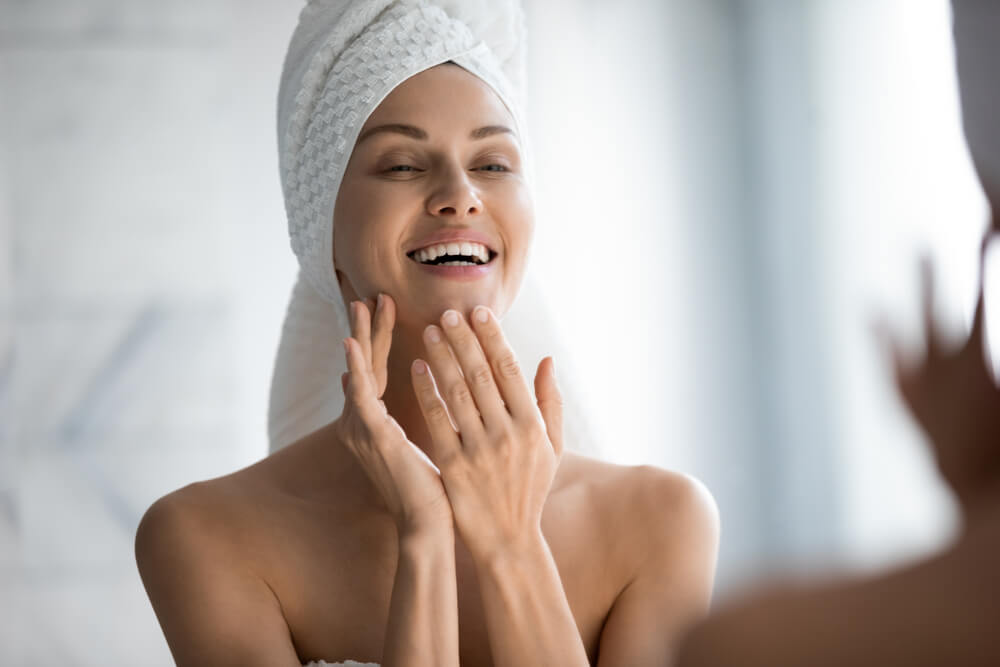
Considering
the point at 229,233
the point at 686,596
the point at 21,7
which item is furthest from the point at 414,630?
the point at 21,7

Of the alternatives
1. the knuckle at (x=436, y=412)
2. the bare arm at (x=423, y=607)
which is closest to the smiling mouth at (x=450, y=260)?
the knuckle at (x=436, y=412)

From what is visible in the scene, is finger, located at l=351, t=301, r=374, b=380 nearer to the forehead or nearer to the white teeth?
the white teeth

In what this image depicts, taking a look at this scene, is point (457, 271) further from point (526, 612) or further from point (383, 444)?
point (526, 612)

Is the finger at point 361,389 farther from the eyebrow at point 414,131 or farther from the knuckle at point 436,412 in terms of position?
the eyebrow at point 414,131

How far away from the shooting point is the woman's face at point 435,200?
1.31 meters

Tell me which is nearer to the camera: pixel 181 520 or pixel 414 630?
pixel 414 630

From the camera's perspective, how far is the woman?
3.88ft

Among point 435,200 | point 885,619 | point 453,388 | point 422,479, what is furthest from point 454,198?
point 885,619

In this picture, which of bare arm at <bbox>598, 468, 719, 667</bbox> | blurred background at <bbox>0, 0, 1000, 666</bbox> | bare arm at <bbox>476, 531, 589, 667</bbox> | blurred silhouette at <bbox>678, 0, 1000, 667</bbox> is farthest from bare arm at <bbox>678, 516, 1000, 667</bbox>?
blurred background at <bbox>0, 0, 1000, 666</bbox>

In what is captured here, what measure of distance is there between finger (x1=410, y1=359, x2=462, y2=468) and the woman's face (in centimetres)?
10

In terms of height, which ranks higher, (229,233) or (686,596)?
(229,233)

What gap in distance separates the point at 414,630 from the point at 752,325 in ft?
6.57

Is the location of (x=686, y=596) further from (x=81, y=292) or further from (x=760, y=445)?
(x=81, y=292)

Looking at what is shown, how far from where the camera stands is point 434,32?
1.41 m
